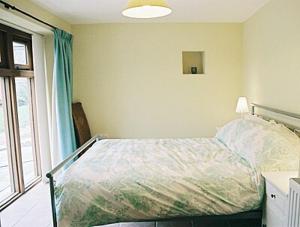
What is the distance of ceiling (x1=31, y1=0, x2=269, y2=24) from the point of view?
10.4 ft

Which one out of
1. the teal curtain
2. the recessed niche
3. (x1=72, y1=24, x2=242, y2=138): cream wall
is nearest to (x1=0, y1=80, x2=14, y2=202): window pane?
the teal curtain

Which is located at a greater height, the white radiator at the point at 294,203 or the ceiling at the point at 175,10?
the ceiling at the point at 175,10

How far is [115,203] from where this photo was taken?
2.03 meters

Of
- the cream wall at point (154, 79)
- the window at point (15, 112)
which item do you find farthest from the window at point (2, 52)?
the cream wall at point (154, 79)

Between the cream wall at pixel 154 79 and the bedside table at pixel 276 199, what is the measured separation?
2.43 metres

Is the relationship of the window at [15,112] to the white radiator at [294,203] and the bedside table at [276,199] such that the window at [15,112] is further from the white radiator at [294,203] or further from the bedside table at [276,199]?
the white radiator at [294,203]

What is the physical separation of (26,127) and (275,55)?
3.41 meters

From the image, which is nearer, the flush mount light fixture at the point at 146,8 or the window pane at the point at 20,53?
the flush mount light fixture at the point at 146,8

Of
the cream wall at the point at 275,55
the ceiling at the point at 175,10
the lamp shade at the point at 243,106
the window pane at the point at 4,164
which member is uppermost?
the ceiling at the point at 175,10

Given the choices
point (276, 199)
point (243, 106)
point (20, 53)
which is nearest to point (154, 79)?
point (243, 106)

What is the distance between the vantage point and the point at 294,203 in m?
1.51

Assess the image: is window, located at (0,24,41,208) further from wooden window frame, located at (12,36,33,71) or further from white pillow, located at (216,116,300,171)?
white pillow, located at (216,116,300,171)

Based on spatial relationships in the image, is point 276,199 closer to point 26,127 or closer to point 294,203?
point 294,203

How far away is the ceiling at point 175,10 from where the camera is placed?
3.18 meters
